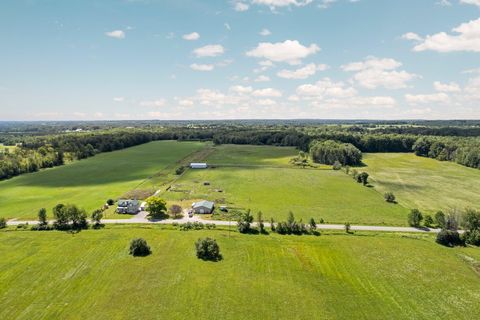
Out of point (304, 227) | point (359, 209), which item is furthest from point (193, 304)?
point (359, 209)

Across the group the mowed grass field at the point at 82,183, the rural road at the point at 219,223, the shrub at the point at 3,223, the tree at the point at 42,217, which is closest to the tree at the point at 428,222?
the rural road at the point at 219,223

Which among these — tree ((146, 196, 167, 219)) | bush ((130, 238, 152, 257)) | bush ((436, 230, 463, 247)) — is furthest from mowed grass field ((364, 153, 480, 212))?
bush ((130, 238, 152, 257))

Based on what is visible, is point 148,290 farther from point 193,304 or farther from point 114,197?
point 114,197

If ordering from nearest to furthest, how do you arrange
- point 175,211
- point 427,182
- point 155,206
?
point 155,206, point 175,211, point 427,182

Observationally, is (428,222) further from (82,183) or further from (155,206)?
(82,183)

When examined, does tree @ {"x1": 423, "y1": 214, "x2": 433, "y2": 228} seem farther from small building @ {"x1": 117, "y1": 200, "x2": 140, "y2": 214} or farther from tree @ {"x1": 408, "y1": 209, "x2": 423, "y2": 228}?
small building @ {"x1": 117, "y1": 200, "x2": 140, "y2": 214}

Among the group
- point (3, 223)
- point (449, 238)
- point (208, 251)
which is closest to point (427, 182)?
point (449, 238)

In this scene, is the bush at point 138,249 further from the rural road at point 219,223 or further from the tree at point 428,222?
the tree at point 428,222
